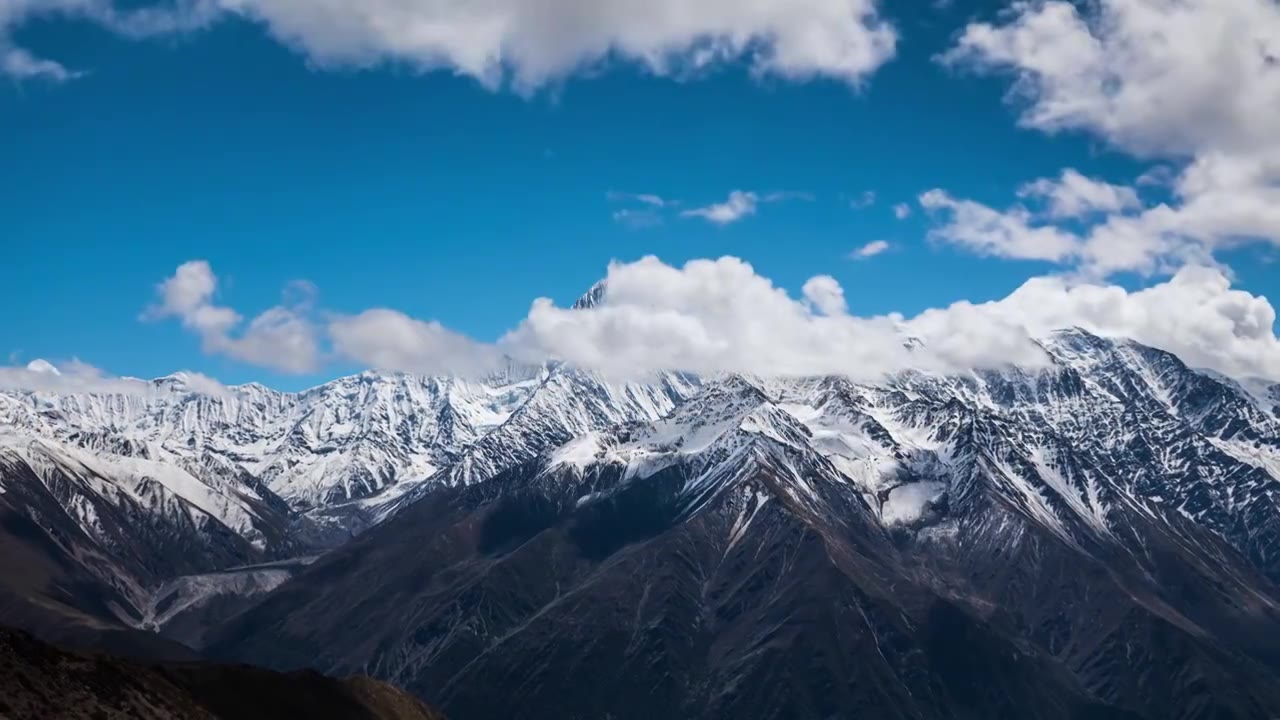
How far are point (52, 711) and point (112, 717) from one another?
1219 centimetres

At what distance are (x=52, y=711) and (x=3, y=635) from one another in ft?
52.7

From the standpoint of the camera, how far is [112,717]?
7736 inches

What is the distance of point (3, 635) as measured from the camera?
195 m

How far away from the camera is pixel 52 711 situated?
185 metres

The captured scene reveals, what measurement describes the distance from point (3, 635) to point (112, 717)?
1800 centimetres
